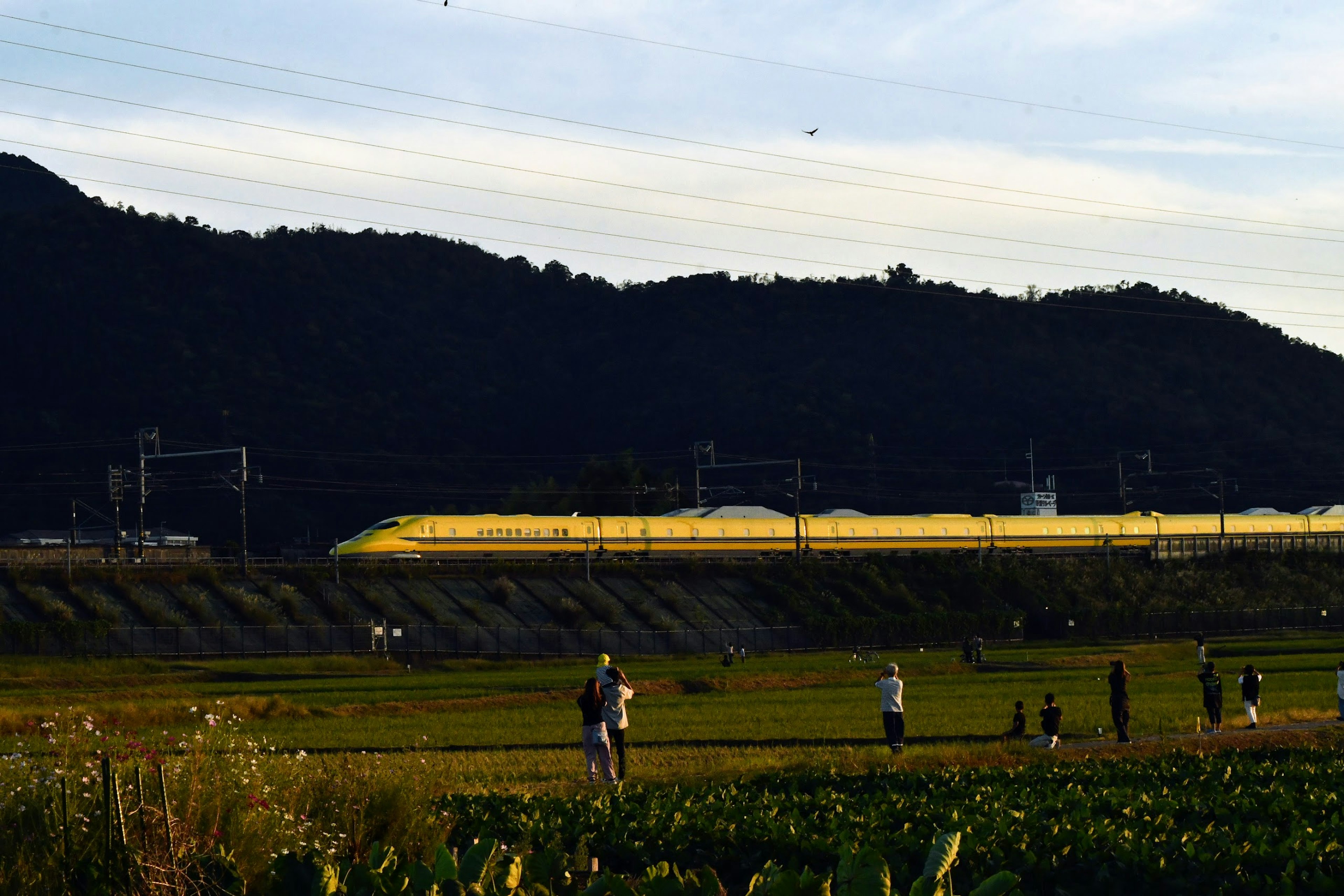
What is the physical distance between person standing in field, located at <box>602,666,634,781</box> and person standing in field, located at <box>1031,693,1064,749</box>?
802 cm

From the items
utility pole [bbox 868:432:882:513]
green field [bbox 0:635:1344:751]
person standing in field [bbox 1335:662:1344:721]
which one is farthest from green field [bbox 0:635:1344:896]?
utility pole [bbox 868:432:882:513]

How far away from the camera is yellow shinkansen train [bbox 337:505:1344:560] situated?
7594 cm

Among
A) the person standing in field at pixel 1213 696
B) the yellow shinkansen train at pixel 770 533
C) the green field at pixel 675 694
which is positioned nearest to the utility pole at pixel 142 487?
the yellow shinkansen train at pixel 770 533

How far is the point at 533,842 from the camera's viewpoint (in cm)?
1539

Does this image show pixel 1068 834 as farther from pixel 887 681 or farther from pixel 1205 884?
pixel 887 681

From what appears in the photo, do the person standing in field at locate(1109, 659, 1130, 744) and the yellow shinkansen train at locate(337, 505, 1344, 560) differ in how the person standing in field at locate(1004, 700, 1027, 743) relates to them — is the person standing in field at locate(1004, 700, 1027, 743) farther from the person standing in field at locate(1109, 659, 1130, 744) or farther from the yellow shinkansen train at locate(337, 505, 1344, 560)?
the yellow shinkansen train at locate(337, 505, 1344, 560)

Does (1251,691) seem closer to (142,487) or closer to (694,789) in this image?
(694,789)

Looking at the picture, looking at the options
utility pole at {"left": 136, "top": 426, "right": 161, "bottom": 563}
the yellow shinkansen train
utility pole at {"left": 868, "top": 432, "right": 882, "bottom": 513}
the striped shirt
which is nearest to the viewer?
the striped shirt

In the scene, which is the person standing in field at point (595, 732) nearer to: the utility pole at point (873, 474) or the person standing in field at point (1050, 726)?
the person standing in field at point (1050, 726)

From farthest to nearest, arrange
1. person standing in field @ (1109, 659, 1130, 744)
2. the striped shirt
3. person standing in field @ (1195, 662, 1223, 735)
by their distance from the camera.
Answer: person standing in field @ (1195, 662, 1223, 735) → person standing in field @ (1109, 659, 1130, 744) → the striped shirt

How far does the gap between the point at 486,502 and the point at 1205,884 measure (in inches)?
5769

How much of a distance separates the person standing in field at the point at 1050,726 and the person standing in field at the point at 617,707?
8019 mm

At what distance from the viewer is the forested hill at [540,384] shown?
14750 centimetres

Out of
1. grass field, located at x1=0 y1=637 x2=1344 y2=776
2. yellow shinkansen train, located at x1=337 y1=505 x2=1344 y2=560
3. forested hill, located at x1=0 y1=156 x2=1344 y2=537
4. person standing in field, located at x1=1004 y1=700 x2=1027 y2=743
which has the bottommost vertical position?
grass field, located at x1=0 y1=637 x2=1344 y2=776
